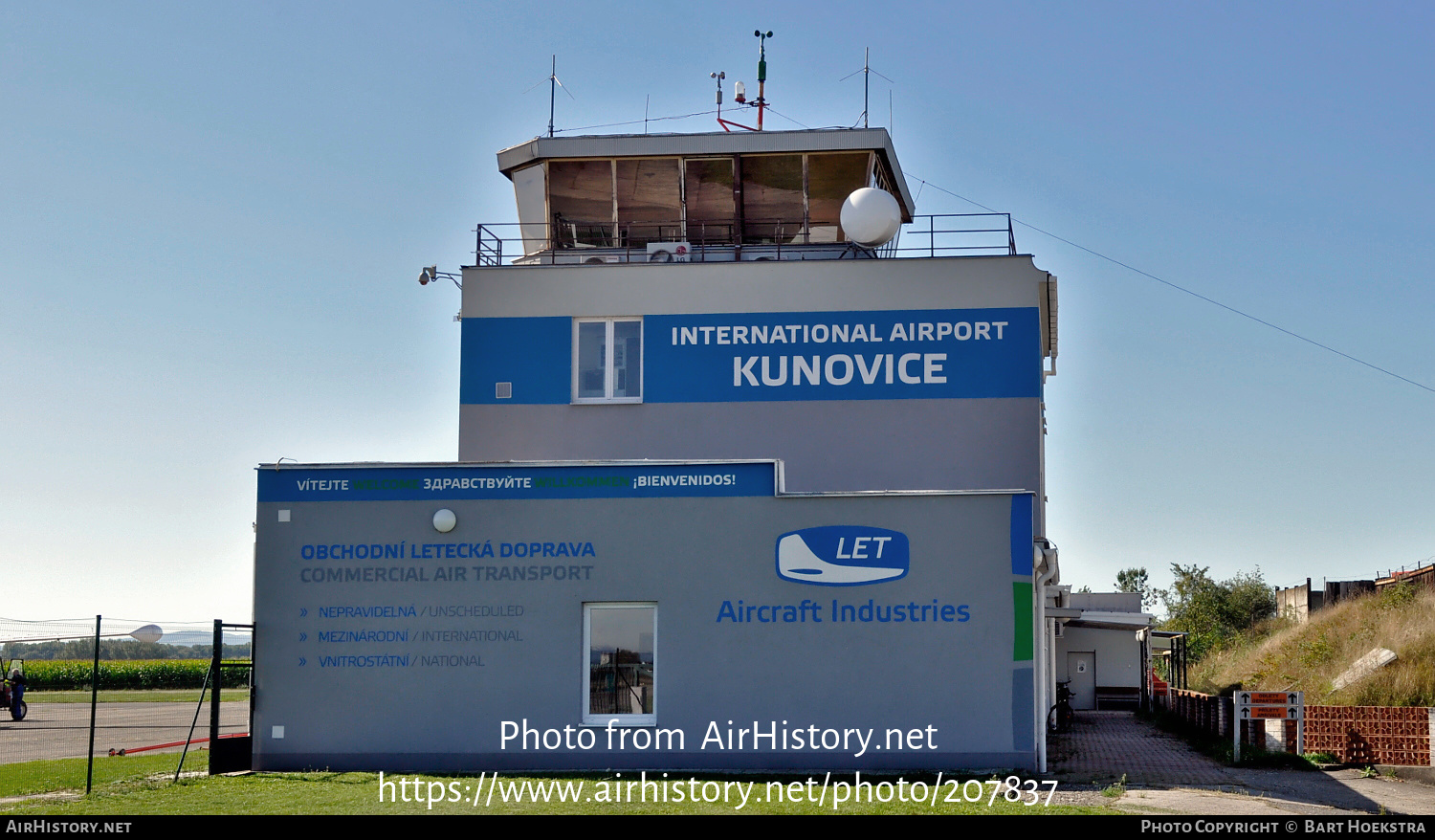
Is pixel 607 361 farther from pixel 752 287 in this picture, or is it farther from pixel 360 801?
pixel 360 801

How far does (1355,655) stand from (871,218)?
13272 millimetres

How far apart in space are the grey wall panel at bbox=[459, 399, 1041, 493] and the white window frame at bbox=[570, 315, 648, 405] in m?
0.17

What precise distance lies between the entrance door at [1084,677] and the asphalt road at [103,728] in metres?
22.5

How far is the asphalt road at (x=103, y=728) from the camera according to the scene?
2370 centimetres

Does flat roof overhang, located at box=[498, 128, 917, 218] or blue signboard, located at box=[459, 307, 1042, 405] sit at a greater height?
flat roof overhang, located at box=[498, 128, 917, 218]

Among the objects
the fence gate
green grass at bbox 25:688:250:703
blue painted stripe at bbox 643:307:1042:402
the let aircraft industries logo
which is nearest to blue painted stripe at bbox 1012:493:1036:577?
the let aircraft industries logo

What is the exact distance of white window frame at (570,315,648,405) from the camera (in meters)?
20.0

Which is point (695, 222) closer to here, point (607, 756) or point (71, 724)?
point (607, 756)

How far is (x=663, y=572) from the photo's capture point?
1544 centimetres

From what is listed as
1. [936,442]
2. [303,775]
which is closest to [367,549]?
[303,775]

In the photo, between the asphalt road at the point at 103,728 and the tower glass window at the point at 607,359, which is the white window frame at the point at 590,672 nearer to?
the tower glass window at the point at 607,359

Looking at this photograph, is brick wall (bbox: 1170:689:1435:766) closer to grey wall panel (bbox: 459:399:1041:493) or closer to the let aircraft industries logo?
grey wall panel (bbox: 459:399:1041:493)

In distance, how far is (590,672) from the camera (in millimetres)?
15398

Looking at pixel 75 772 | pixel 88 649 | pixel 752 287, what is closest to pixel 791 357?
pixel 752 287
